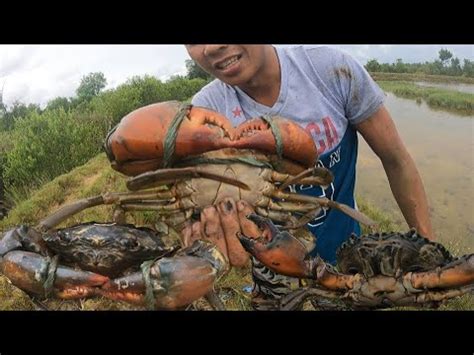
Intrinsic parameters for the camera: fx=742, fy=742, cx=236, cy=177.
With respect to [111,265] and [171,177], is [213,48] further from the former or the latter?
[111,265]

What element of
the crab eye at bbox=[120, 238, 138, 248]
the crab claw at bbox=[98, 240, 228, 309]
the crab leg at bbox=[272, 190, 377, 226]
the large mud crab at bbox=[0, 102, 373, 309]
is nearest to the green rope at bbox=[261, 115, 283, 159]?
the large mud crab at bbox=[0, 102, 373, 309]

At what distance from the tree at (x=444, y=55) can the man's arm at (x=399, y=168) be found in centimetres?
50

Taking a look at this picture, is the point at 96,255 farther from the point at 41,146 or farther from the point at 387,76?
the point at 387,76

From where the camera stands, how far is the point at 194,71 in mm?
4348

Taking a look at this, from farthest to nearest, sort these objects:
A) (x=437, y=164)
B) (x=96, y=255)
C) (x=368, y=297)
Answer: (x=437, y=164), (x=368, y=297), (x=96, y=255)

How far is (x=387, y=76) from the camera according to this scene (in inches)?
176

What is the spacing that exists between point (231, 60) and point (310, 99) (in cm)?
51

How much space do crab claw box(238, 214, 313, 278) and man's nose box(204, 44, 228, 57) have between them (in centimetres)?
94

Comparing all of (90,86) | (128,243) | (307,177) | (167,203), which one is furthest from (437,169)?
(90,86)

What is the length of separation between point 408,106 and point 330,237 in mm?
914

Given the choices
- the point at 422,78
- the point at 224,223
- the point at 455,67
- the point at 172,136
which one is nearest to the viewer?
the point at 172,136

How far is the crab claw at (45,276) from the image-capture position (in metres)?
3.86
